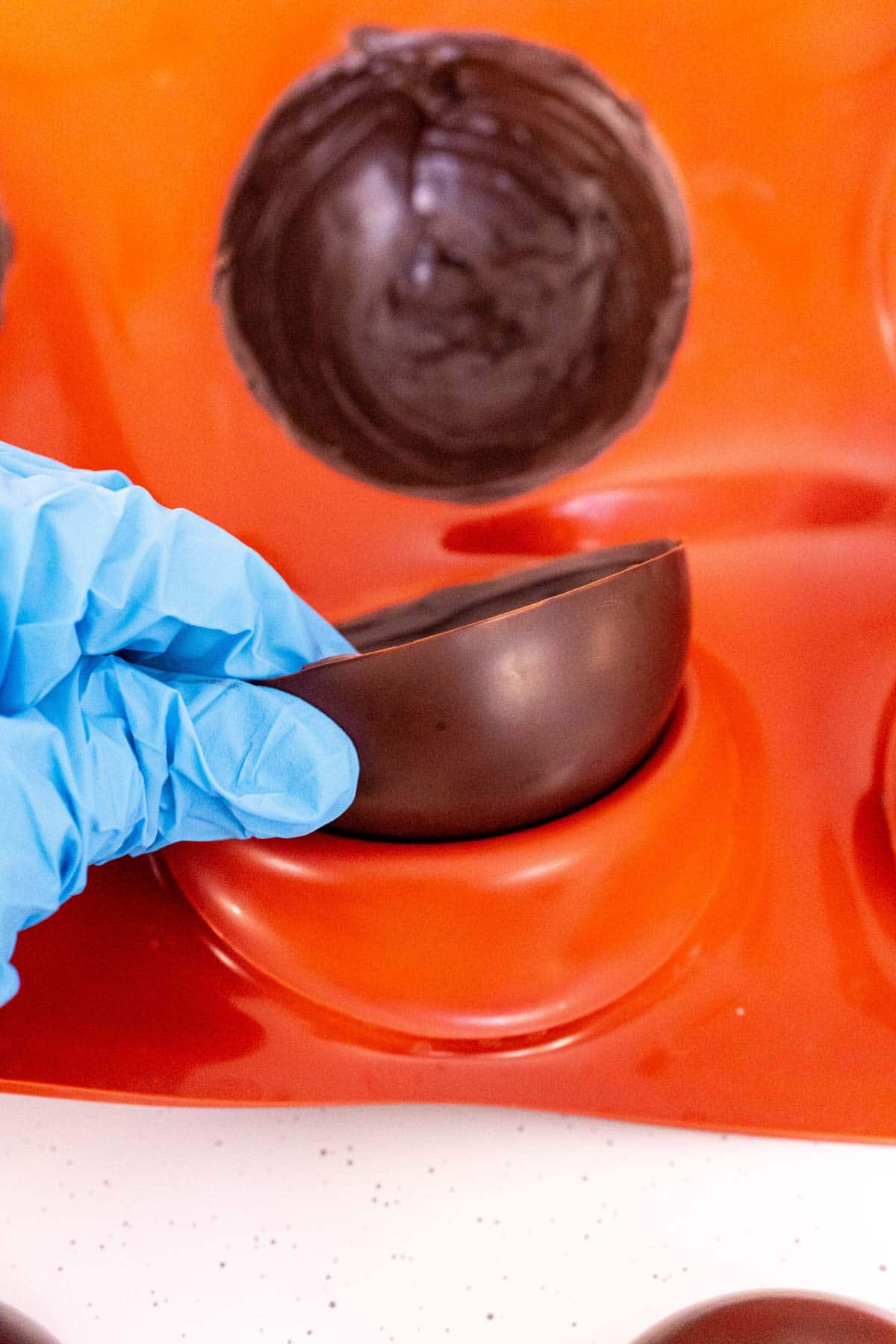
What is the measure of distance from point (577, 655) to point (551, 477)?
346mm

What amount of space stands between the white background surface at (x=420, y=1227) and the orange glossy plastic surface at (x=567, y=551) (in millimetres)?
36

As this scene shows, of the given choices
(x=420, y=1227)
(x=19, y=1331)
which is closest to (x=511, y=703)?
(x=420, y=1227)

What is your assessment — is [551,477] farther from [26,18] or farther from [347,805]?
[26,18]

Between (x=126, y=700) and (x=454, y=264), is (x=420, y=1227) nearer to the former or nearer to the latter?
(x=126, y=700)

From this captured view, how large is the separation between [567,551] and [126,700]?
430 millimetres

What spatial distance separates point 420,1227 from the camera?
0.58 meters

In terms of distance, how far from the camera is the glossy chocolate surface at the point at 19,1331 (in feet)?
1.70

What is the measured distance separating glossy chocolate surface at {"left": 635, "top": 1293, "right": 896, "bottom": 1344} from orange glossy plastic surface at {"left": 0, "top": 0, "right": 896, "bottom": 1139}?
93 mm

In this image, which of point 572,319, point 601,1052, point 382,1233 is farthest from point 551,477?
point 382,1233

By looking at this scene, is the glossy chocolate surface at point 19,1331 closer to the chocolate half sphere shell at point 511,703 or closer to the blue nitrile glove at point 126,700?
the blue nitrile glove at point 126,700

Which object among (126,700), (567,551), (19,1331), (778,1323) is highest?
(567,551)

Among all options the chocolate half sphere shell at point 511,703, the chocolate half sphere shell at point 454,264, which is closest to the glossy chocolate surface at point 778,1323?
the chocolate half sphere shell at point 511,703

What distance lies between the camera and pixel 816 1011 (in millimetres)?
607

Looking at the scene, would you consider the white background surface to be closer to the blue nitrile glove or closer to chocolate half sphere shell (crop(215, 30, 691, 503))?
the blue nitrile glove
